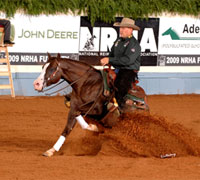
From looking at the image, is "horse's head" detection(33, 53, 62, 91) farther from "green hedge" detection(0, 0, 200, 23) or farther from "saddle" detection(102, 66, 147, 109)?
"green hedge" detection(0, 0, 200, 23)

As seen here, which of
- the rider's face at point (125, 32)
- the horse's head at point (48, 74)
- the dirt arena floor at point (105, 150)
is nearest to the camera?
the dirt arena floor at point (105, 150)

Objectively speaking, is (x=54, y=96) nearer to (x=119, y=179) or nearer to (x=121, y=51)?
(x=121, y=51)

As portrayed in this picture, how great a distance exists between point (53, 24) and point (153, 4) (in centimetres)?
320

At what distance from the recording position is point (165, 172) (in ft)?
26.9

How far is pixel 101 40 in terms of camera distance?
16.3m

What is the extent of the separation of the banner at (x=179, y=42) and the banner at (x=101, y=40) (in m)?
0.47

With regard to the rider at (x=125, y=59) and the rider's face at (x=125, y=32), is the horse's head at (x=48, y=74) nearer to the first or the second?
the rider at (x=125, y=59)

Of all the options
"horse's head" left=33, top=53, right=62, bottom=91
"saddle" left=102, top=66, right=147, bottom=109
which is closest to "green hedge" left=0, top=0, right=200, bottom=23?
"saddle" left=102, top=66, right=147, bottom=109

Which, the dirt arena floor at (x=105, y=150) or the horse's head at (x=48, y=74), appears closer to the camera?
the dirt arena floor at (x=105, y=150)

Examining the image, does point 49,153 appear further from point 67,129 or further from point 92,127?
point 92,127

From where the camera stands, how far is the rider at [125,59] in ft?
31.0

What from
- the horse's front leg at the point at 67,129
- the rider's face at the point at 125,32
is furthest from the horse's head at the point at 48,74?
the rider's face at the point at 125,32

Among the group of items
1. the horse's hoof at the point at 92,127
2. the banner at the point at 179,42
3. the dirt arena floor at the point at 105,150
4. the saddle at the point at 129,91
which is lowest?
the dirt arena floor at the point at 105,150

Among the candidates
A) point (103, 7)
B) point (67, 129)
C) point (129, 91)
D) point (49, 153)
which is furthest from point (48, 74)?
point (103, 7)
